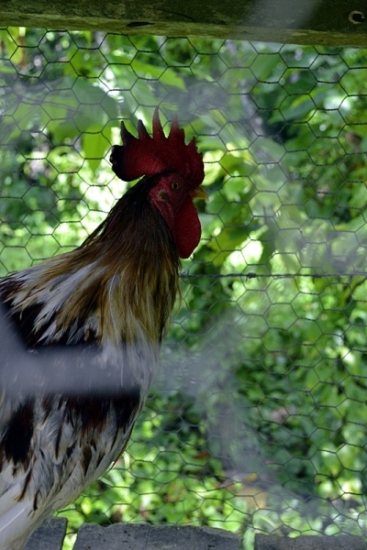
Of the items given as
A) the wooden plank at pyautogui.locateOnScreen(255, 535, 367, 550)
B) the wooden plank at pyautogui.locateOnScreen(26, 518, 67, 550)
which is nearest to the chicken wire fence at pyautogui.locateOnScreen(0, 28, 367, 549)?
the wooden plank at pyautogui.locateOnScreen(255, 535, 367, 550)

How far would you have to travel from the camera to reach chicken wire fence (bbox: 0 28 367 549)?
75.5 inches

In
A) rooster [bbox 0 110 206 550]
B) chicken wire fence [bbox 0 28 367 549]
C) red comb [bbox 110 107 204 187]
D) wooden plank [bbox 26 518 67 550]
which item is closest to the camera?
rooster [bbox 0 110 206 550]

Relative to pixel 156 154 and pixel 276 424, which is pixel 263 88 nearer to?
pixel 156 154

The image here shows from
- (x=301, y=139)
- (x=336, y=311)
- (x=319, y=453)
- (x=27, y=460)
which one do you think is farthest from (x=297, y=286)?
(x=27, y=460)

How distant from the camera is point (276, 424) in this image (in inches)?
94.3

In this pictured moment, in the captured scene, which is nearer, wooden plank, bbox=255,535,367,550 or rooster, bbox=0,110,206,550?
rooster, bbox=0,110,206,550

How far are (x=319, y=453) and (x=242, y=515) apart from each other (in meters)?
0.31

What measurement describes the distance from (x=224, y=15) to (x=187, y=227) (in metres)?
0.42

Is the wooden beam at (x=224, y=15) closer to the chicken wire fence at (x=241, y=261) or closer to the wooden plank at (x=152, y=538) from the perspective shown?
the chicken wire fence at (x=241, y=261)

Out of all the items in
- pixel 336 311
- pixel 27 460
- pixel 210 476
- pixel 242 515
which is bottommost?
pixel 242 515

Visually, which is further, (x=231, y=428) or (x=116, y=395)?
(x=231, y=428)

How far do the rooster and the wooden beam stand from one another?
20 cm

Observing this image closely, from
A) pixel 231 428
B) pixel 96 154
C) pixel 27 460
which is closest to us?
pixel 27 460

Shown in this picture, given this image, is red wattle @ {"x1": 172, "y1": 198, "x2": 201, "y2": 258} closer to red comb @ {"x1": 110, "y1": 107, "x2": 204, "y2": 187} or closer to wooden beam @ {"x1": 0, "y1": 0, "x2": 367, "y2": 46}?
red comb @ {"x1": 110, "y1": 107, "x2": 204, "y2": 187}
